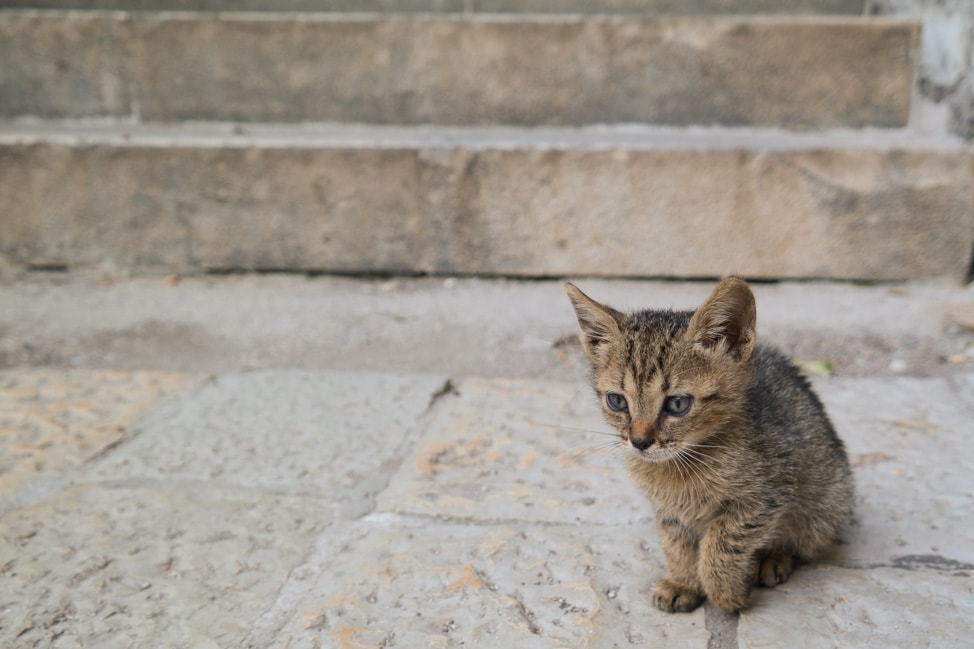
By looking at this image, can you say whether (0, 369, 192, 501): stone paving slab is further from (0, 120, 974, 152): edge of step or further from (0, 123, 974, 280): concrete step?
(0, 120, 974, 152): edge of step

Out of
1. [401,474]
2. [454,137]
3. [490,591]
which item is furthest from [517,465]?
[454,137]

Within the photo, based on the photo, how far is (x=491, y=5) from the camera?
16.0ft

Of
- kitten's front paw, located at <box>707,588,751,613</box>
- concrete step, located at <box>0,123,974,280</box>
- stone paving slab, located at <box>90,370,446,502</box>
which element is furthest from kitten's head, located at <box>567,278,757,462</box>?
concrete step, located at <box>0,123,974,280</box>

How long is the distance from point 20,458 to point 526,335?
208 centimetres

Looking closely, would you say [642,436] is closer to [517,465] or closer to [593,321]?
[593,321]

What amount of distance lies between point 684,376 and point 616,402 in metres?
0.19

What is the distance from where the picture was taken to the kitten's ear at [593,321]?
7.10ft

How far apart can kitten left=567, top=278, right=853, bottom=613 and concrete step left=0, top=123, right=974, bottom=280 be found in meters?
2.05

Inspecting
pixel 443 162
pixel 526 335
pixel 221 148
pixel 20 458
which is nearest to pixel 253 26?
pixel 221 148

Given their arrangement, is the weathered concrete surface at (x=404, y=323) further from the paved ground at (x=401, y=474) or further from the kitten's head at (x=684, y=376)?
the kitten's head at (x=684, y=376)

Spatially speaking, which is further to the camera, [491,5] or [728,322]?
[491,5]

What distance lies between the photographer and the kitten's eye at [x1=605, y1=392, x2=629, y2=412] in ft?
6.93

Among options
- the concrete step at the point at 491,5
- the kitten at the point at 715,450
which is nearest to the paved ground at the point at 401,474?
the kitten at the point at 715,450

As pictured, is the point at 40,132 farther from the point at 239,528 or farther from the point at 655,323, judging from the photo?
the point at 655,323
